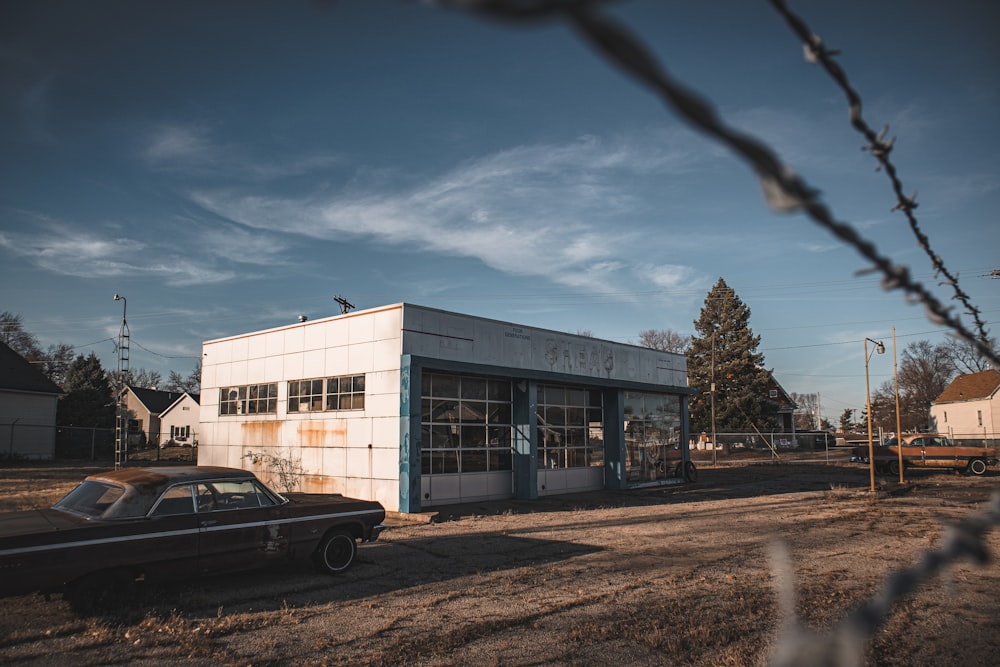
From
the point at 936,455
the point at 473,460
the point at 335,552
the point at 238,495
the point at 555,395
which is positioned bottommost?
the point at 936,455

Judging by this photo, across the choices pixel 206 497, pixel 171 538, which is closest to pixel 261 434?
pixel 206 497

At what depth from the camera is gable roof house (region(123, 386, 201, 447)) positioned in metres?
66.7

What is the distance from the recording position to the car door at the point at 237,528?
8984 mm

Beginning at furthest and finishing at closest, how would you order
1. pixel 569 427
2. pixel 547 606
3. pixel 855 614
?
pixel 569 427, pixel 547 606, pixel 855 614

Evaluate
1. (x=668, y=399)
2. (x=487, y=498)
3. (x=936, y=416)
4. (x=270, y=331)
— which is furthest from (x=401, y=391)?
(x=936, y=416)

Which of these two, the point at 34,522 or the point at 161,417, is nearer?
the point at 34,522

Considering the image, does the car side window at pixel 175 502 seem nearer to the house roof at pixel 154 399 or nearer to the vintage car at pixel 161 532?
the vintage car at pixel 161 532

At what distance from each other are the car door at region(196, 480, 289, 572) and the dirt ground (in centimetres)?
46

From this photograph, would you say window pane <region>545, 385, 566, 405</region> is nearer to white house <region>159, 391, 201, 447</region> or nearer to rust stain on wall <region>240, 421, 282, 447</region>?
rust stain on wall <region>240, 421, 282, 447</region>

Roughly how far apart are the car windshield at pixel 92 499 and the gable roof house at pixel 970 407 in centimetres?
6446

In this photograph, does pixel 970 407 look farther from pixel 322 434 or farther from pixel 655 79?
pixel 655 79

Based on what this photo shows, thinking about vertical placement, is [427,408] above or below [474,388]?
below

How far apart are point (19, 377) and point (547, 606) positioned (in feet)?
151

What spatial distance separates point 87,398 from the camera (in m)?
58.0
